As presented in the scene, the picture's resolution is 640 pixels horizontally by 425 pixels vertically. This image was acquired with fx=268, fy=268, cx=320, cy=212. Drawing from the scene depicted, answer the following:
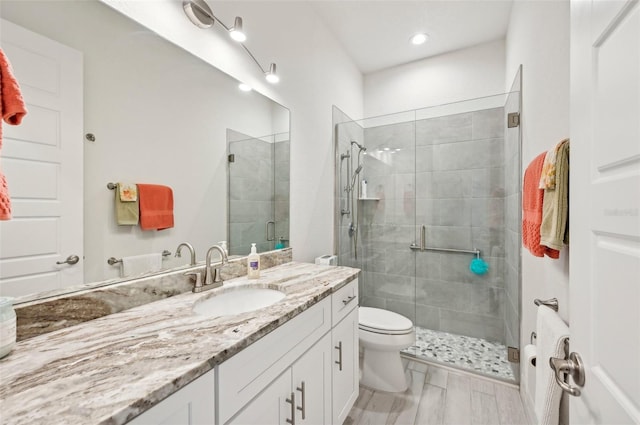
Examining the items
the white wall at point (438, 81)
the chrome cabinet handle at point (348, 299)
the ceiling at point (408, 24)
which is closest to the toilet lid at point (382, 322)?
the chrome cabinet handle at point (348, 299)

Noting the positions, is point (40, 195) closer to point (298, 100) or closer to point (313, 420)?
point (313, 420)

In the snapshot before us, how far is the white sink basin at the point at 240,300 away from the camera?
1.17m

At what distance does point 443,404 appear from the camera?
5.63ft

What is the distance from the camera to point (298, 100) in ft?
6.69

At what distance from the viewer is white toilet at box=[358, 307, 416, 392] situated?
1810 millimetres

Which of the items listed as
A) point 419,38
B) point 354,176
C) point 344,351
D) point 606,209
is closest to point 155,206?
→ point 344,351

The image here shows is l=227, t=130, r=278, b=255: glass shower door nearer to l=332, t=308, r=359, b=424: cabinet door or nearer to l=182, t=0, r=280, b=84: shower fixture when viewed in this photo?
l=182, t=0, r=280, b=84: shower fixture

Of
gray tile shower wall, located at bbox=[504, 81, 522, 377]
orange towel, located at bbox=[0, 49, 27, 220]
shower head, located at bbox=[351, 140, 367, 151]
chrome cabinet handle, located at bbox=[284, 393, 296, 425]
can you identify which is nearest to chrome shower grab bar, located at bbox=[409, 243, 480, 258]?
gray tile shower wall, located at bbox=[504, 81, 522, 377]

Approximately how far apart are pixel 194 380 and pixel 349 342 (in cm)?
104

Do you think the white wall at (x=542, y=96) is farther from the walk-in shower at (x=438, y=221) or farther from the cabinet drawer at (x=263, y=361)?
the cabinet drawer at (x=263, y=361)

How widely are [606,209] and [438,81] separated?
276cm

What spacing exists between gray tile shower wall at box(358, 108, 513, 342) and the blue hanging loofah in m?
0.04

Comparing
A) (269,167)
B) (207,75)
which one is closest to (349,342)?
(269,167)

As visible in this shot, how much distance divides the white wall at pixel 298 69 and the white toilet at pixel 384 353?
0.73m
